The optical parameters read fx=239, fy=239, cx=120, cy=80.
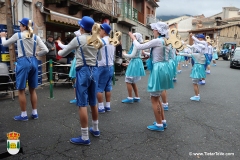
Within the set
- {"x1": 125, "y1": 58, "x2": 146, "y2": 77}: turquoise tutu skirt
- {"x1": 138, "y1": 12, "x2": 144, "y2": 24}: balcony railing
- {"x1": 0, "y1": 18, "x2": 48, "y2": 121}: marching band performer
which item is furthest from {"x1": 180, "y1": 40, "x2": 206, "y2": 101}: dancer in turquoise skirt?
{"x1": 138, "y1": 12, "x2": 144, "y2": 24}: balcony railing

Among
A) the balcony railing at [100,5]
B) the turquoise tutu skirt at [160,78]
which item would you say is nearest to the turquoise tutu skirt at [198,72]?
the turquoise tutu skirt at [160,78]

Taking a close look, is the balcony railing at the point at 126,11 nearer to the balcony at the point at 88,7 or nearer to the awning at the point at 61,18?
the balcony at the point at 88,7

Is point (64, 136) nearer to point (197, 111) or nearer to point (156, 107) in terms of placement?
point (156, 107)

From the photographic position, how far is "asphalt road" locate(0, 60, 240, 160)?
362 centimetres

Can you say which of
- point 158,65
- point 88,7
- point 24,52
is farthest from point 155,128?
point 88,7

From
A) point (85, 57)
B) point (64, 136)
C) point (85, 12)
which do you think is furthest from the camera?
point (85, 12)

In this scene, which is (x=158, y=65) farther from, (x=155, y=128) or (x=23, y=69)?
(x=23, y=69)

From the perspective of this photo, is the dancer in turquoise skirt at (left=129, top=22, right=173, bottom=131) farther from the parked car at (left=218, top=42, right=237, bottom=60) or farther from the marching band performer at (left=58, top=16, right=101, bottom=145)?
the parked car at (left=218, top=42, right=237, bottom=60)

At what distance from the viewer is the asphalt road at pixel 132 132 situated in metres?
3.62

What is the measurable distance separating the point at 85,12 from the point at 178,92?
877 cm

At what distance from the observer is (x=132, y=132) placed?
14.8 ft

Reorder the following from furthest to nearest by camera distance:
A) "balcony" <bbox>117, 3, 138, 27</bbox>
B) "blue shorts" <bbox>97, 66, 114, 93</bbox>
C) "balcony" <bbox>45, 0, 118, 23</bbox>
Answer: "balcony" <bbox>117, 3, 138, 27</bbox> < "balcony" <bbox>45, 0, 118, 23</bbox> < "blue shorts" <bbox>97, 66, 114, 93</bbox>

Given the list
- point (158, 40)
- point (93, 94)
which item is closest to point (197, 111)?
point (158, 40)

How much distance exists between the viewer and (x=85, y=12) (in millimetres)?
14789
